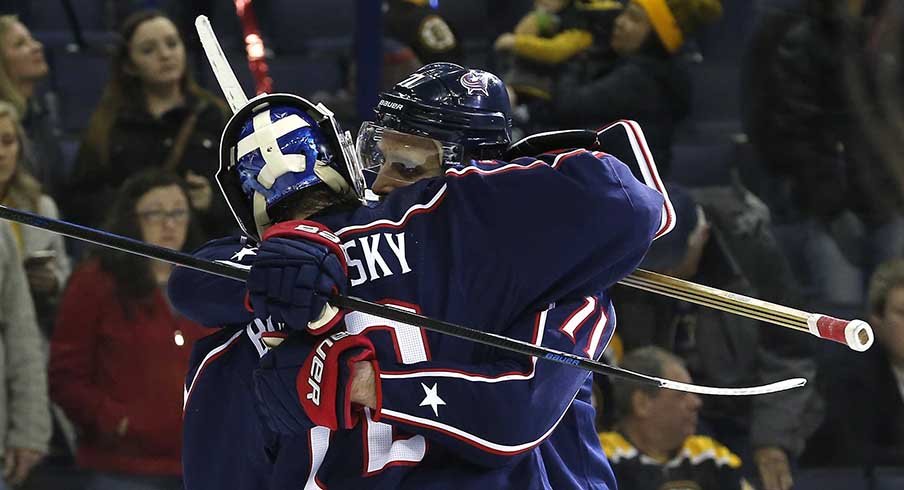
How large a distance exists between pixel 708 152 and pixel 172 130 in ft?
4.49

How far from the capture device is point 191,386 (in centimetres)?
200

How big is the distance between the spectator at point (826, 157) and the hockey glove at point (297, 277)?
215 centimetres

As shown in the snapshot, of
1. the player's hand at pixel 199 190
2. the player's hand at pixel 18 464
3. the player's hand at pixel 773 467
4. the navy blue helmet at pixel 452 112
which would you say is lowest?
the player's hand at pixel 773 467

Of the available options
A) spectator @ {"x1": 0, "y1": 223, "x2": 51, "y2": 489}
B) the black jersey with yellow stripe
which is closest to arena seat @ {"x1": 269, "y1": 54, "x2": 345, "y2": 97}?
spectator @ {"x1": 0, "y1": 223, "x2": 51, "y2": 489}

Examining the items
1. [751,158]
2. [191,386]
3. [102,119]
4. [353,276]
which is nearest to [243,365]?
[191,386]

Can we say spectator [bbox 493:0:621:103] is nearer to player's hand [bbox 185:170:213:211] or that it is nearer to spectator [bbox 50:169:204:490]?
player's hand [bbox 185:170:213:211]

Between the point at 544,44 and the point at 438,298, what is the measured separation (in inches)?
77.6

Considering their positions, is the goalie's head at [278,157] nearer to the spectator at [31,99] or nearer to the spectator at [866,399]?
the spectator at [31,99]

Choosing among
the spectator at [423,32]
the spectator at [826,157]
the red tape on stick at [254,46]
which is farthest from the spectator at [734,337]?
the red tape on stick at [254,46]

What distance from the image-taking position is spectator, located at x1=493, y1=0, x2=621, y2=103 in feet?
12.1

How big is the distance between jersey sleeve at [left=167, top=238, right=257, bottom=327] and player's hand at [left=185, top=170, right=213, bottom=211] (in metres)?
1.50

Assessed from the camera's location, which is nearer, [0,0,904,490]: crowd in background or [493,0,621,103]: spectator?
[0,0,904,490]: crowd in background

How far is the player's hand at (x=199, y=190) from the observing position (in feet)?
11.7

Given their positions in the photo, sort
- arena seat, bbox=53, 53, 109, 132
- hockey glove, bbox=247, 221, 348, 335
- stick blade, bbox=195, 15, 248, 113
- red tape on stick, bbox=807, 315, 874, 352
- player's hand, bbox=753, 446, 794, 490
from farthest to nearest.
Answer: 1. arena seat, bbox=53, 53, 109, 132
2. player's hand, bbox=753, 446, 794, 490
3. stick blade, bbox=195, 15, 248, 113
4. red tape on stick, bbox=807, 315, 874, 352
5. hockey glove, bbox=247, 221, 348, 335
